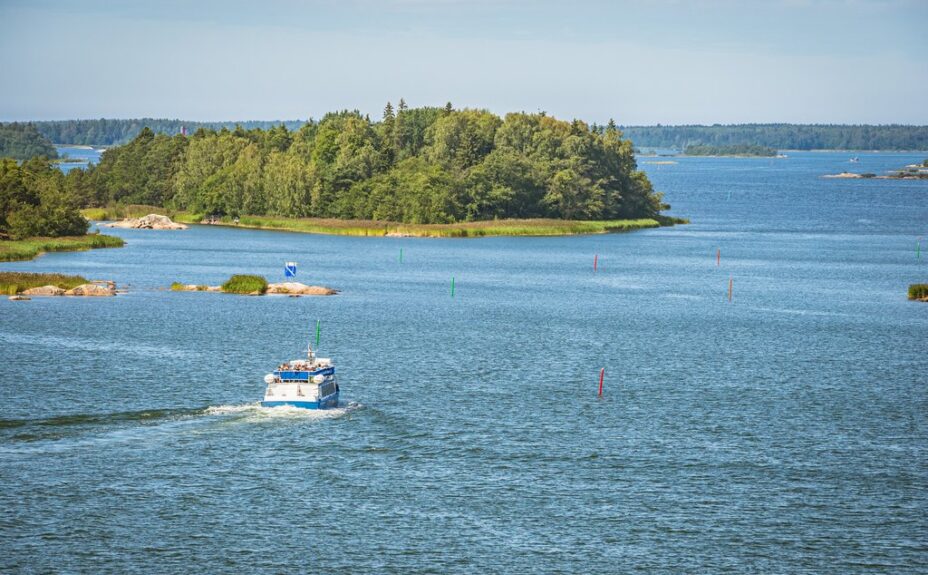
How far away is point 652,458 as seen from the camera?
63125 mm

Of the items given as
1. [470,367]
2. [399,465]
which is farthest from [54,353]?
[399,465]

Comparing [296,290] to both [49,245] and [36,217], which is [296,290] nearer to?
[49,245]

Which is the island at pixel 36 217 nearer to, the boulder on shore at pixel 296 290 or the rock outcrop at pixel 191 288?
the rock outcrop at pixel 191 288

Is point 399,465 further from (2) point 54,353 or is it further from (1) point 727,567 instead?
(2) point 54,353

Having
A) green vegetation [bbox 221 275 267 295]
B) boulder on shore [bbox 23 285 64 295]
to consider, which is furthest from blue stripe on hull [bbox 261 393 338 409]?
green vegetation [bbox 221 275 267 295]

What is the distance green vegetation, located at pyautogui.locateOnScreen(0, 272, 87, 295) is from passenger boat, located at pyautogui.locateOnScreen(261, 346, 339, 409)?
6414 centimetres

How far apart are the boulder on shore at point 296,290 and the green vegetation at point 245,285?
3.39ft

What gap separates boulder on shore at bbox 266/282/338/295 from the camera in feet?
435

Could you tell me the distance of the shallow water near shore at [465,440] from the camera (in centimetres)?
4975

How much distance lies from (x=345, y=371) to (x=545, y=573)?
4067cm

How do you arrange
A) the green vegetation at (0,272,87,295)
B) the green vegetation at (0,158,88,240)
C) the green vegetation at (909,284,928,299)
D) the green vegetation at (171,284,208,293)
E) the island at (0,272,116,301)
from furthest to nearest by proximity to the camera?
the green vegetation at (0,158,88,240)
the green vegetation at (909,284,928,299)
the green vegetation at (171,284,208,293)
the green vegetation at (0,272,87,295)
the island at (0,272,116,301)

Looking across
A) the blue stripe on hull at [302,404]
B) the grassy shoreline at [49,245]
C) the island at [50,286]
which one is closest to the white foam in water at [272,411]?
the blue stripe on hull at [302,404]

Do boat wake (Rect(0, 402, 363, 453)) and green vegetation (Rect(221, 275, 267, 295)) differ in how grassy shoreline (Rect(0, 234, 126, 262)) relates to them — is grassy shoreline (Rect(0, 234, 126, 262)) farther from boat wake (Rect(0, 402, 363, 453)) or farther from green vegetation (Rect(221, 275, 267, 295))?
boat wake (Rect(0, 402, 363, 453))

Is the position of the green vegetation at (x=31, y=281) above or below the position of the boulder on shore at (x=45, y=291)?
above
